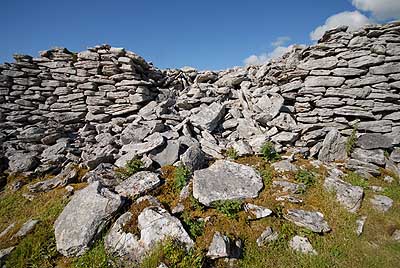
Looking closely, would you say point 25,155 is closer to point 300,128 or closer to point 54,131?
point 54,131

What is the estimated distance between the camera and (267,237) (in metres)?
6.66

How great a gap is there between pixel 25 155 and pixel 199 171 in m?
7.62

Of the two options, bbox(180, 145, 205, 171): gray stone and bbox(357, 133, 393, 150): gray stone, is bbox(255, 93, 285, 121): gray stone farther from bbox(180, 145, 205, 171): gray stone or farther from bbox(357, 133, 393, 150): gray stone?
bbox(180, 145, 205, 171): gray stone

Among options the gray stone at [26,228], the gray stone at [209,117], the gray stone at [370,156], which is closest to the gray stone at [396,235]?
the gray stone at [370,156]

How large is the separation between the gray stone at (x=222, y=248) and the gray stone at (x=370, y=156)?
6.51 meters

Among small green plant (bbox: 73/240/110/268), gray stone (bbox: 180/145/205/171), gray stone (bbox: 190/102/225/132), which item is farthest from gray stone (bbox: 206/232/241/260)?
gray stone (bbox: 190/102/225/132)

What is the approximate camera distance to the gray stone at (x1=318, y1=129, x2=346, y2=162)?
9984mm

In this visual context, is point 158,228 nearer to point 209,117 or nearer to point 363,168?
point 209,117

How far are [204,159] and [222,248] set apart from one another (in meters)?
4.07

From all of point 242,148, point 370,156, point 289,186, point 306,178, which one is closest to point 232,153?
point 242,148

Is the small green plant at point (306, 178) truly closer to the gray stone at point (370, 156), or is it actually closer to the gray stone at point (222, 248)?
the gray stone at point (370, 156)

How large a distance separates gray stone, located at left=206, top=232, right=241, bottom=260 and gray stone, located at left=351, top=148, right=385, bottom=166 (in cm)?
651

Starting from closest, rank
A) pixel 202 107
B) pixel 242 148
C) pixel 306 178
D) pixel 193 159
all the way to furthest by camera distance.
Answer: pixel 306 178
pixel 193 159
pixel 242 148
pixel 202 107

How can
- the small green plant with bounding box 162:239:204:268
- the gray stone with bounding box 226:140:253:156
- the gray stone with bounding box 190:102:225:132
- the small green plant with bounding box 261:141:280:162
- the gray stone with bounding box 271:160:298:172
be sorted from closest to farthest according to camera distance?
the small green plant with bounding box 162:239:204:268, the gray stone with bounding box 271:160:298:172, the small green plant with bounding box 261:141:280:162, the gray stone with bounding box 226:140:253:156, the gray stone with bounding box 190:102:225:132
